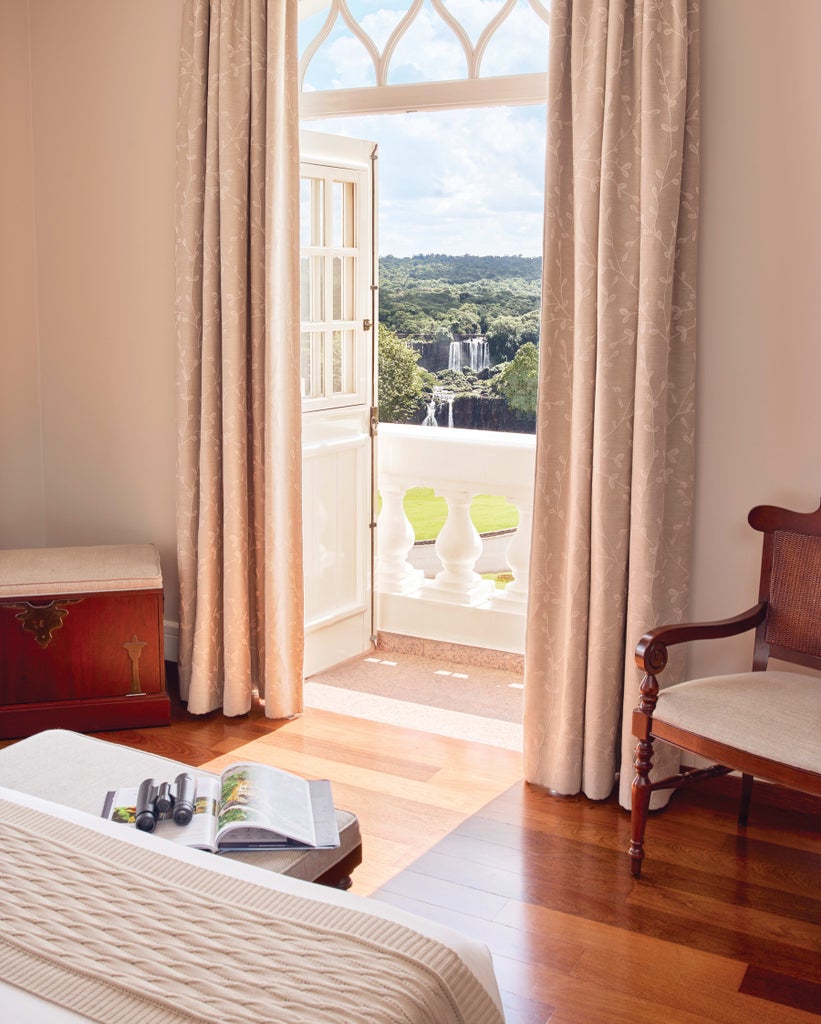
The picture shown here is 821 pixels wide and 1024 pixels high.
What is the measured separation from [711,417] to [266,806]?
A: 1.76m

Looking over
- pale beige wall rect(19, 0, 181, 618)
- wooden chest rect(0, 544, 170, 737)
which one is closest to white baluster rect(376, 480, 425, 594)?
pale beige wall rect(19, 0, 181, 618)

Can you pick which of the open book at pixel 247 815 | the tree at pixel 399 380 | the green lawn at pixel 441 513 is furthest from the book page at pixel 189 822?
the green lawn at pixel 441 513

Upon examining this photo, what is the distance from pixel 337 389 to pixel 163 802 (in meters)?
2.43

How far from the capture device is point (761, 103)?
294 cm

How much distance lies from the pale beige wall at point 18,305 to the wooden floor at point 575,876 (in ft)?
4.05

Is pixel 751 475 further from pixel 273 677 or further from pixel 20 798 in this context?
pixel 20 798

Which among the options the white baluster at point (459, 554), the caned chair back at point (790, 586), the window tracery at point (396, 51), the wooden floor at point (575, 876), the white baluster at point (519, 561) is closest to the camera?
the wooden floor at point (575, 876)

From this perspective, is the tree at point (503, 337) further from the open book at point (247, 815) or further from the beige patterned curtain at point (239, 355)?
the open book at point (247, 815)

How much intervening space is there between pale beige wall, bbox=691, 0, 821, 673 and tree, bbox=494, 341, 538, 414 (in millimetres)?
3283

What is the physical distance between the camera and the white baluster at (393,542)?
483cm

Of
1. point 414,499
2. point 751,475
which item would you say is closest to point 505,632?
point 751,475

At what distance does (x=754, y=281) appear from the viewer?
119 inches

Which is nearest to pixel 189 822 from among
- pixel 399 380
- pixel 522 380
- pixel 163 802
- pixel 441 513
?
pixel 163 802

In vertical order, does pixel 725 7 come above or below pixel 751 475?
above
